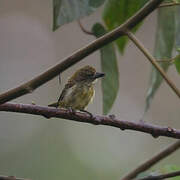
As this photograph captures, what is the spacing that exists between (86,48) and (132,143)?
10.9ft

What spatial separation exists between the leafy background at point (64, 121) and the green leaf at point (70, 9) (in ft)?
6.40

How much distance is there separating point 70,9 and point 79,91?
0.71 metres

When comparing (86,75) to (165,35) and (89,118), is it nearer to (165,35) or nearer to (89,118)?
(165,35)

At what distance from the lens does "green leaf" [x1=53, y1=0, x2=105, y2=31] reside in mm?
1075

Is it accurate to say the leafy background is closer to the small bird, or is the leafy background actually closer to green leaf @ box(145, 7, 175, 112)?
the small bird

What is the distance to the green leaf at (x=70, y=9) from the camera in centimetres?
108

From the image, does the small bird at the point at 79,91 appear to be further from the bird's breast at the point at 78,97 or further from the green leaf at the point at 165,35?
the green leaf at the point at 165,35

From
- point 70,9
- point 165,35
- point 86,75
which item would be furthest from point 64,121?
point 70,9

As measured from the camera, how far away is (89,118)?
1.01 metres

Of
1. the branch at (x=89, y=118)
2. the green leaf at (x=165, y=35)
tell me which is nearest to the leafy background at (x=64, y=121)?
the green leaf at (x=165, y=35)

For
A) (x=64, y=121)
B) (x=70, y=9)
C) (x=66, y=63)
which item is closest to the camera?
(x=66, y=63)

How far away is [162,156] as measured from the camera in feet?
4.04

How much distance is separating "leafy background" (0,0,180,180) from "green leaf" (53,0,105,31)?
195 centimetres

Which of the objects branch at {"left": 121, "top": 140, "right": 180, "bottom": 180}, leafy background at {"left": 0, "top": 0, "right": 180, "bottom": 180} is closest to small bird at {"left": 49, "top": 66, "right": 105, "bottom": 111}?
branch at {"left": 121, "top": 140, "right": 180, "bottom": 180}
